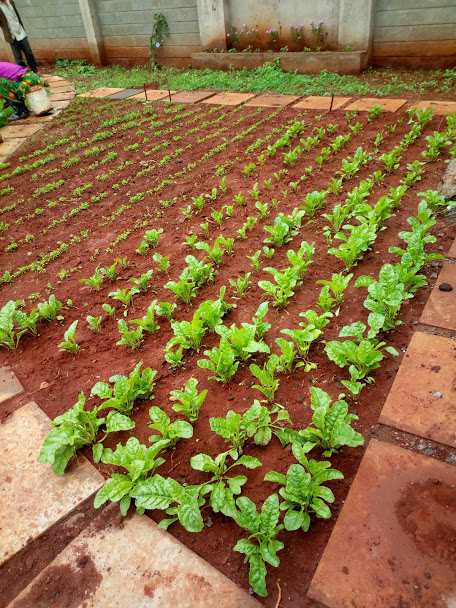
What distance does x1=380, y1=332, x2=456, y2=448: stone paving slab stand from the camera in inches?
76.2

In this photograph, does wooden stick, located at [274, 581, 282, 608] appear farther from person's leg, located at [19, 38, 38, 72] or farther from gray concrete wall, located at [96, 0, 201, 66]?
person's leg, located at [19, 38, 38, 72]

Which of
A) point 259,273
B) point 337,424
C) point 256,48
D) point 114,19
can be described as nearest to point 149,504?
point 337,424

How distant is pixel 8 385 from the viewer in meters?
2.55

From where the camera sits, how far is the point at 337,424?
1.87 metres

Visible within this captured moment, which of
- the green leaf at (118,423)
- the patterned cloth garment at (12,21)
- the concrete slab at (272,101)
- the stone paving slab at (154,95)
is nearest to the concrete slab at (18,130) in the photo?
the stone paving slab at (154,95)

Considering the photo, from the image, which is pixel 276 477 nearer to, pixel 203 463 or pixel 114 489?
pixel 203 463

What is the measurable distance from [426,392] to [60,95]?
31.6 feet

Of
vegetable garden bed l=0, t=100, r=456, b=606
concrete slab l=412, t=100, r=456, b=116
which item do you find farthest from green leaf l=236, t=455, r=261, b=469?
concrete slab l=412, t=100, r=456, b=116

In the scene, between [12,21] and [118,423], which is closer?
[118,423]

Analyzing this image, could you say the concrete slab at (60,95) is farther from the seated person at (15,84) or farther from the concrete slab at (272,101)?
the concrete slab at (272,101)

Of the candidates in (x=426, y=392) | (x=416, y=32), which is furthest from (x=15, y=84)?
(x=426, y=392)

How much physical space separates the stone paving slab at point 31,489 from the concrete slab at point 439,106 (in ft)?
20.5

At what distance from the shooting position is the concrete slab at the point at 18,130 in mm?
7008

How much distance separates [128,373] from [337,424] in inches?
49.6
